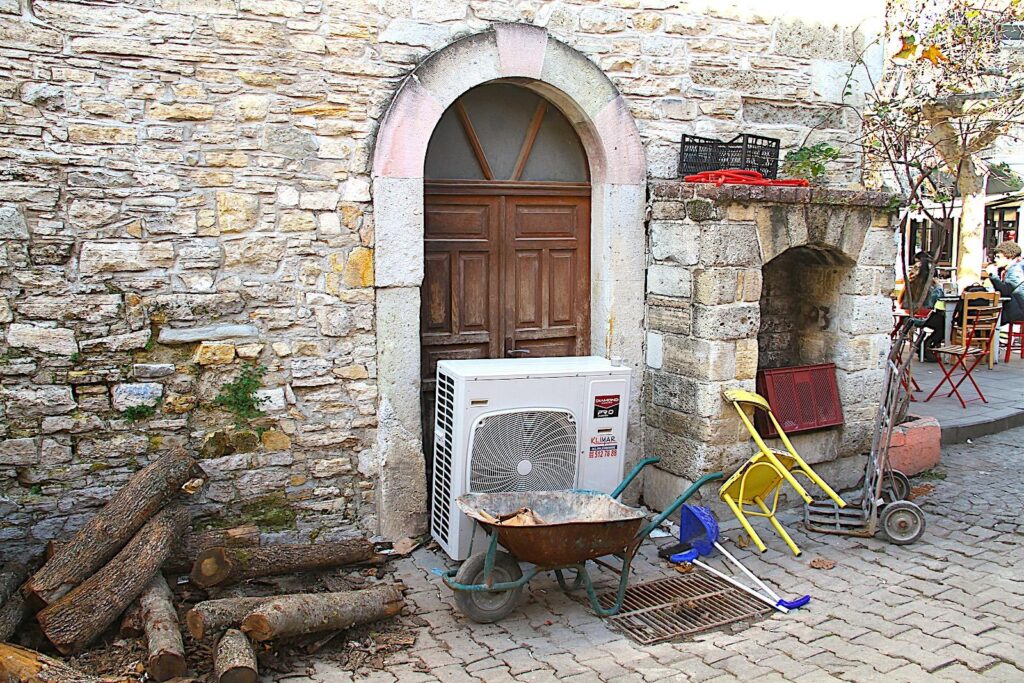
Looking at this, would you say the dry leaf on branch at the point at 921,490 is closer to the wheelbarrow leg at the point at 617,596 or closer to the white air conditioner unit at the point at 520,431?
the white air conditioner unit at the point at 520,431

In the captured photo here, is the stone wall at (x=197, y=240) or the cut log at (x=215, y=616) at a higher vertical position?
the stone wall at (x=197, y=240)

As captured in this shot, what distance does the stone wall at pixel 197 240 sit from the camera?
168 inches

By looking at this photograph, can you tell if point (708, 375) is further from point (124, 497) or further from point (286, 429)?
point (124, 497)

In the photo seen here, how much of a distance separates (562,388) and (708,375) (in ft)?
3.51

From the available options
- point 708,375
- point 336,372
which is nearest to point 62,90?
point 336,372

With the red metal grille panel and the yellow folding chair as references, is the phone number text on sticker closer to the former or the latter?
the yellow folding chair

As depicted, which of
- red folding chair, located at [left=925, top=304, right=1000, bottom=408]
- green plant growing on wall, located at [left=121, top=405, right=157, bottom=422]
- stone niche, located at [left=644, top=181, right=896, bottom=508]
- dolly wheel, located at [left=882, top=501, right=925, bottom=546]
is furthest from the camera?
red folding chair, located at [left=925, top=304, right=1000, bottom=408]

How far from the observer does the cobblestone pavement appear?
147 inches

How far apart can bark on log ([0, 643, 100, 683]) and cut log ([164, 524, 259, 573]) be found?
1.00 metres

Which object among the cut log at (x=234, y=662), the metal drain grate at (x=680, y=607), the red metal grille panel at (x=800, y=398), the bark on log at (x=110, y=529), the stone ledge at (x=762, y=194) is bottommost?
the metal drain grate at (x=680, y=607)

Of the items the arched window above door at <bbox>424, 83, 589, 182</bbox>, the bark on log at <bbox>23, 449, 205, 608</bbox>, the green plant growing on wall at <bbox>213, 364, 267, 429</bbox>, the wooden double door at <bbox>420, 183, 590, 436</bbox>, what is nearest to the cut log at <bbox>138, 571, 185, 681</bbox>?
the bark on log at <bbox>23, 449, 205, 608</bbox>

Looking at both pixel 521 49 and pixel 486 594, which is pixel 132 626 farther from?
pixel 521 49

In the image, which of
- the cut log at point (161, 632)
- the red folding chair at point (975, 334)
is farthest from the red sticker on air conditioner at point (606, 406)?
the red folding chair at point (975, 334)

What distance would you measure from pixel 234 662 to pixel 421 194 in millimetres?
2707
